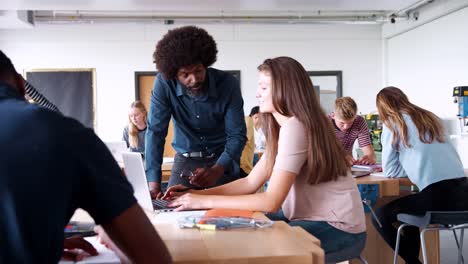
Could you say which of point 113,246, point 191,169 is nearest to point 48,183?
point 113,246

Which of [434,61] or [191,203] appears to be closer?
[191,203]

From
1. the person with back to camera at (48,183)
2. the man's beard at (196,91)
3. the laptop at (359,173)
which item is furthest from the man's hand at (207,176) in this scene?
the person with back to camera at (48,183)

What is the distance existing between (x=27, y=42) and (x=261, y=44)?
3.76m

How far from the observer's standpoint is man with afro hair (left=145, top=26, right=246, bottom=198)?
2330 mm

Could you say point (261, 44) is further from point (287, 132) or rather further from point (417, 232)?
point (287, 132)

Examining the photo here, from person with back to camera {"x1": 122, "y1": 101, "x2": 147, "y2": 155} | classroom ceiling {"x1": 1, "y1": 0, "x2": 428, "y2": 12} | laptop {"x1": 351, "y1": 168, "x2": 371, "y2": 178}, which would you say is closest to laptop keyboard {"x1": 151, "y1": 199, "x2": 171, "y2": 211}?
laptop {"x1": 351, "y1": 168, "x2": 371, "y2": 178}

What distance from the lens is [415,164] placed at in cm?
292

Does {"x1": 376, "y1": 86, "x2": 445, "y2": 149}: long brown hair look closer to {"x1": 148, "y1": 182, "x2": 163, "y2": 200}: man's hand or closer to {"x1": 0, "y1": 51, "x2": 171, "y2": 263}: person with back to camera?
{"x1": 148, "y1": 182, "x2": 163, "y2": 200}: man's hand

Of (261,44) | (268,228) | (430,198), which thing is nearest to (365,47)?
(261,44)

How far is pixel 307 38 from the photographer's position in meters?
8.41

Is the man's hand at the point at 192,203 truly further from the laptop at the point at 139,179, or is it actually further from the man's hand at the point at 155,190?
the man's hand at the point at 155,190

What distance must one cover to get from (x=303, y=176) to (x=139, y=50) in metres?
6.75

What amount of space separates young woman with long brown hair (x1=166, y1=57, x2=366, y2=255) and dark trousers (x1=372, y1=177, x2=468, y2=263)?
1.20m

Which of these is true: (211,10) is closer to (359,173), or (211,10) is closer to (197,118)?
(359,173)
